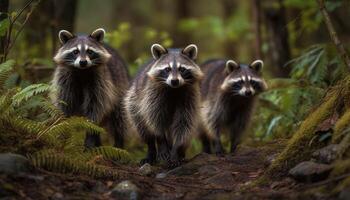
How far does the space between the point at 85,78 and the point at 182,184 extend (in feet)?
8.54

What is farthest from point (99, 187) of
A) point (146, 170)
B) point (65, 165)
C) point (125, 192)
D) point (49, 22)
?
point (49, 22)

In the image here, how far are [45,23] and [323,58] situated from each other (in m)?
5.92

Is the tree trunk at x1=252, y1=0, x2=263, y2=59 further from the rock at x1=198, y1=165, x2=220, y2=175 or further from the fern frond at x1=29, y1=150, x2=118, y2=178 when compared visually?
the fern frond at x1=29, y1=150, x2=118, y2=178

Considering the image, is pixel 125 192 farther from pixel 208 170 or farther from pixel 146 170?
pixel 208 170

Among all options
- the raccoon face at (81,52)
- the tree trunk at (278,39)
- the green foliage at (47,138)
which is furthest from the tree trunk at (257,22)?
the green foliage at (47,138)

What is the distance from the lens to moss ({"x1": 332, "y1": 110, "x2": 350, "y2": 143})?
5.15m

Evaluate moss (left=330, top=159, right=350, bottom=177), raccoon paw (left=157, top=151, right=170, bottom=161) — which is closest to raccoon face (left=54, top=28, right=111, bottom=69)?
raccoon paw (left=157, top=151, right=170, bottom=161)

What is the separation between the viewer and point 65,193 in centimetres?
484

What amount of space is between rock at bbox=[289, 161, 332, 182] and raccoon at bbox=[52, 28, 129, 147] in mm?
3380

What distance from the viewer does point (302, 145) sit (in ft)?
18.2

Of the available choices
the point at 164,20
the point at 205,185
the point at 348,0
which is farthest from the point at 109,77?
the point at 164,20

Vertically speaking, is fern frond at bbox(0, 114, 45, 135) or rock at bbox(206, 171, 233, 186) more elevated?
fern frond at bbox(0, 114, 45, 135)

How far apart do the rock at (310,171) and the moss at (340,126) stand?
30cm

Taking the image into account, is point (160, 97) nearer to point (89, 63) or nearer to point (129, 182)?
point (89, 63)
